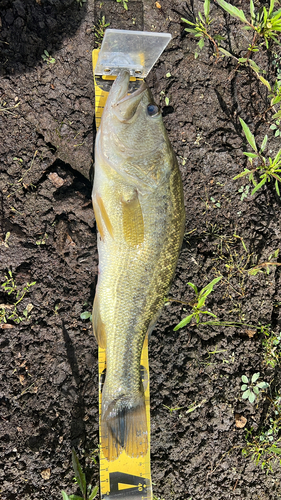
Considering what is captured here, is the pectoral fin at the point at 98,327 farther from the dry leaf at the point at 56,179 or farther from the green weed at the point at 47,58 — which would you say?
the green weed at the point at 47,58

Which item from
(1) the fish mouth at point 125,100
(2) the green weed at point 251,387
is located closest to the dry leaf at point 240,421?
(2) the green weed at point 251,387

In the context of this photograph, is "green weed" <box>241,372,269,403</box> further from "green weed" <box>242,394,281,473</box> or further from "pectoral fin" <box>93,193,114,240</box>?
"pectoral fin" <box>93,193,114,240</box>

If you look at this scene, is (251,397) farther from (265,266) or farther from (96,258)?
(96,258)

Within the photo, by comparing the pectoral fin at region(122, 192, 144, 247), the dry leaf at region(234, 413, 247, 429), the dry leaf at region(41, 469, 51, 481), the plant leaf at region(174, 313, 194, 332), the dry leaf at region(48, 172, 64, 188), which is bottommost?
the dry leaf at region(41, 469, 51, 481)

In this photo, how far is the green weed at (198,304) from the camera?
8.62 ft

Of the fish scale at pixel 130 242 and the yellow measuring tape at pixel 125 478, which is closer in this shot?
the fish scale at pixel 130 242

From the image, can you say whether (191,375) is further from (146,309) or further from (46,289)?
(46,289)

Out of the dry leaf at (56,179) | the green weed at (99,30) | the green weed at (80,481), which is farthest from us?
the green weed at (99,30)

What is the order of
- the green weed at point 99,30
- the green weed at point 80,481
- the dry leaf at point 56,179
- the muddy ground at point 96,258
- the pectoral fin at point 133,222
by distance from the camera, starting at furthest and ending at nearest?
the green weed at point 99,30 → the dry leaf at point 56,179 → the muddy ground at point 96,258 → the green weed at point 80,481 → the pectoral fin at point 133,222

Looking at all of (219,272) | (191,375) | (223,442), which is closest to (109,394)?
(191,375)

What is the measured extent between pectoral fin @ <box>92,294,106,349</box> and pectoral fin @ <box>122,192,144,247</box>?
1.92 feet

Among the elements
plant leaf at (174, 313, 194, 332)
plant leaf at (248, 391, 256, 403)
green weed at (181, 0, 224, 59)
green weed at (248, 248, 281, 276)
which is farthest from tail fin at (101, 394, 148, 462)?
green weed at (181, 0, 224, 59)

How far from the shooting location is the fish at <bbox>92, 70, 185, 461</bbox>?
2.34 metres

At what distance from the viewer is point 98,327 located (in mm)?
2473
